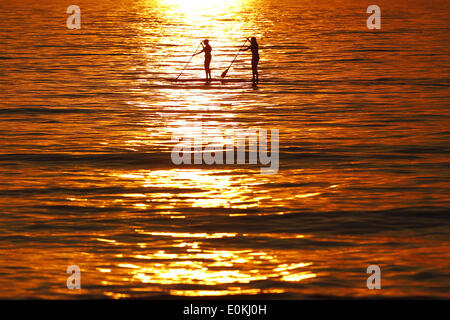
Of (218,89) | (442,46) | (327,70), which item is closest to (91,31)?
(442,46)

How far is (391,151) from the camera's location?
82.6 ft

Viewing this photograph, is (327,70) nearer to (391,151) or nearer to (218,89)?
(218,89)

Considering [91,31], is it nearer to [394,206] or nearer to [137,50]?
[137,50]

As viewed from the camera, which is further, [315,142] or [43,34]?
[43,34]

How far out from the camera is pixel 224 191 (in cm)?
2056

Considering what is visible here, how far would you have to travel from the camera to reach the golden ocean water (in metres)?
14.9

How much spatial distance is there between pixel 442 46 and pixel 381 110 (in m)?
33.5

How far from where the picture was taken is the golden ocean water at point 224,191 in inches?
587

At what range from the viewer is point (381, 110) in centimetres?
3309

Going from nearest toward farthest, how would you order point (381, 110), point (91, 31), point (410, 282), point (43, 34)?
1. point (410, 282)
2. point (381, 110)
3. point (43, 34)
4. point (91, 31)

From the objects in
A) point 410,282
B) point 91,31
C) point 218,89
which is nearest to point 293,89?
point 218,89

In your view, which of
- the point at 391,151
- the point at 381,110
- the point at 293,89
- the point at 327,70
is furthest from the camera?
the point at 327,70
